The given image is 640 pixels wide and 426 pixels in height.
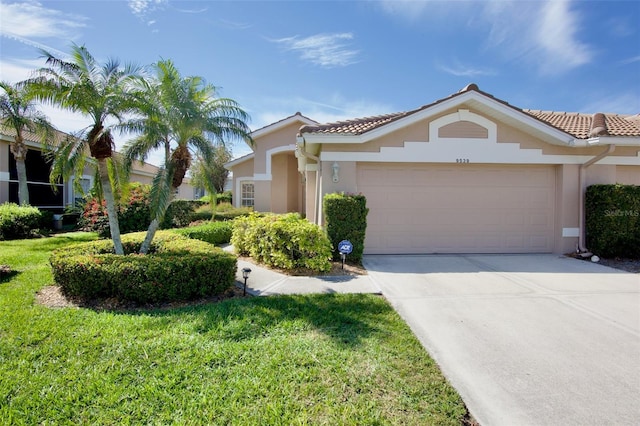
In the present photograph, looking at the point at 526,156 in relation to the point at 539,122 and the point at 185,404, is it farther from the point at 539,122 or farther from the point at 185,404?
the point at 185,404

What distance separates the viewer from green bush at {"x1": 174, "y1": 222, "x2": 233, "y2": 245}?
10.6 m

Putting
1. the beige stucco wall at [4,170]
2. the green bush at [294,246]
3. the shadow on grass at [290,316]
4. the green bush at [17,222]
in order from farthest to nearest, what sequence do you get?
the beige stucco wall at [4,170] → the green bush at [17,222] → the green bush at [294,246] → the shadow on grass at [290,316]

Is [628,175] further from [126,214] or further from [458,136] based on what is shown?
[126,214]

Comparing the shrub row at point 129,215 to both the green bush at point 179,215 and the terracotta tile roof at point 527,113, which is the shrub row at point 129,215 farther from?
the terracotta tile roof at point 527,113

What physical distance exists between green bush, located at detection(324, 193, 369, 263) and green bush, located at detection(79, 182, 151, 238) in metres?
8.84

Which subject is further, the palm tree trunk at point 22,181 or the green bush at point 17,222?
the palm tree trunk at point 22,181

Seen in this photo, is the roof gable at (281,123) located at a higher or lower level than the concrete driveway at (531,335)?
higher

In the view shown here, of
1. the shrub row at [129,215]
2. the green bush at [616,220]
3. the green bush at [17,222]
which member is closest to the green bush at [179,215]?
the shrub row at [129,215]

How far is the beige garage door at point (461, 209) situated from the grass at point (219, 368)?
477 centimetres

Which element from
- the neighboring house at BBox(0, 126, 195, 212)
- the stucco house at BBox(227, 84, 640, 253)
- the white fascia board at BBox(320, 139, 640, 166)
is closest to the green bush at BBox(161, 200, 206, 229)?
the neighboring house at BBox(0, 126, 195, 212)

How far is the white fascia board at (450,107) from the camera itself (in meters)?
8.59

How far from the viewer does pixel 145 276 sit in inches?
204

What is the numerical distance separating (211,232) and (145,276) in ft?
20.3

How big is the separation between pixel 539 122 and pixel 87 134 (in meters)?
11.2
